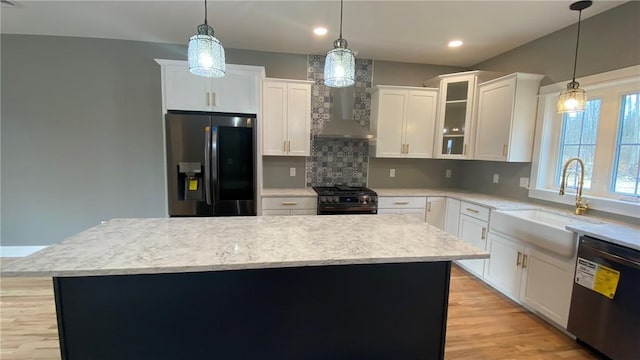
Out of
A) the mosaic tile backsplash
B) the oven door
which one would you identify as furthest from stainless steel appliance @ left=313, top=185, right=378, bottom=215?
the mosaic tile backsplash

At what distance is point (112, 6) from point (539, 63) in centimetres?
423

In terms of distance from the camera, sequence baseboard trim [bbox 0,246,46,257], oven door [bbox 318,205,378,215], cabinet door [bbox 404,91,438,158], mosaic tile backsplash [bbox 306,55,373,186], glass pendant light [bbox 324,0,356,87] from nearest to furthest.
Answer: glass pendant light [bbox 324,0,356,87] < oven door [bbox 318,205,378,215] < baseboard trim [bbox 0,246,46,257] < cabinet door [bbox 404,91,438,158] < mosaic tile backsplash [bbox 306,55,373,186]

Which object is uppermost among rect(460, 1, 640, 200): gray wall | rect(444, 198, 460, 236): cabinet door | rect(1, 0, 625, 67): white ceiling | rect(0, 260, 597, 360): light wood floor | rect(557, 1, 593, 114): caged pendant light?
rect(1, 0, 625, 67): white ceiling

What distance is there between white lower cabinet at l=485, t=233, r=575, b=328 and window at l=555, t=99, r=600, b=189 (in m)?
0.89

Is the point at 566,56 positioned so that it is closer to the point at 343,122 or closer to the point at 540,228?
the point at 540,228

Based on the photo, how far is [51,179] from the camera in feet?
11.3

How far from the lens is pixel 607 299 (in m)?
1.87

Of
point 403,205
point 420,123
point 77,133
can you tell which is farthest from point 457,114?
point 77,133

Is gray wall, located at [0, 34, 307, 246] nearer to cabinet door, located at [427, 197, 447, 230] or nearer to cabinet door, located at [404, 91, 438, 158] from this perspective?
cabinet door, located at [404, 91, 438, 158]

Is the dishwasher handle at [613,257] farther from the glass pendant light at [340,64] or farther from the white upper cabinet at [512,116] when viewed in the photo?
the glass pendant light at [340,64]

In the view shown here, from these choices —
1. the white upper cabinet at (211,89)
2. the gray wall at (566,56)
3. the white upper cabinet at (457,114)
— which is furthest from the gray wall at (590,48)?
the white upper cabinet at (211,89)

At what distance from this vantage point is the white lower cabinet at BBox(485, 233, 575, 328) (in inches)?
86.4

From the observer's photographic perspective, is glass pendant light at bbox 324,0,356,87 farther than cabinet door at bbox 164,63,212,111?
No

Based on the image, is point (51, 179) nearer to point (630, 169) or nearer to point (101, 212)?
point (101, 212)
